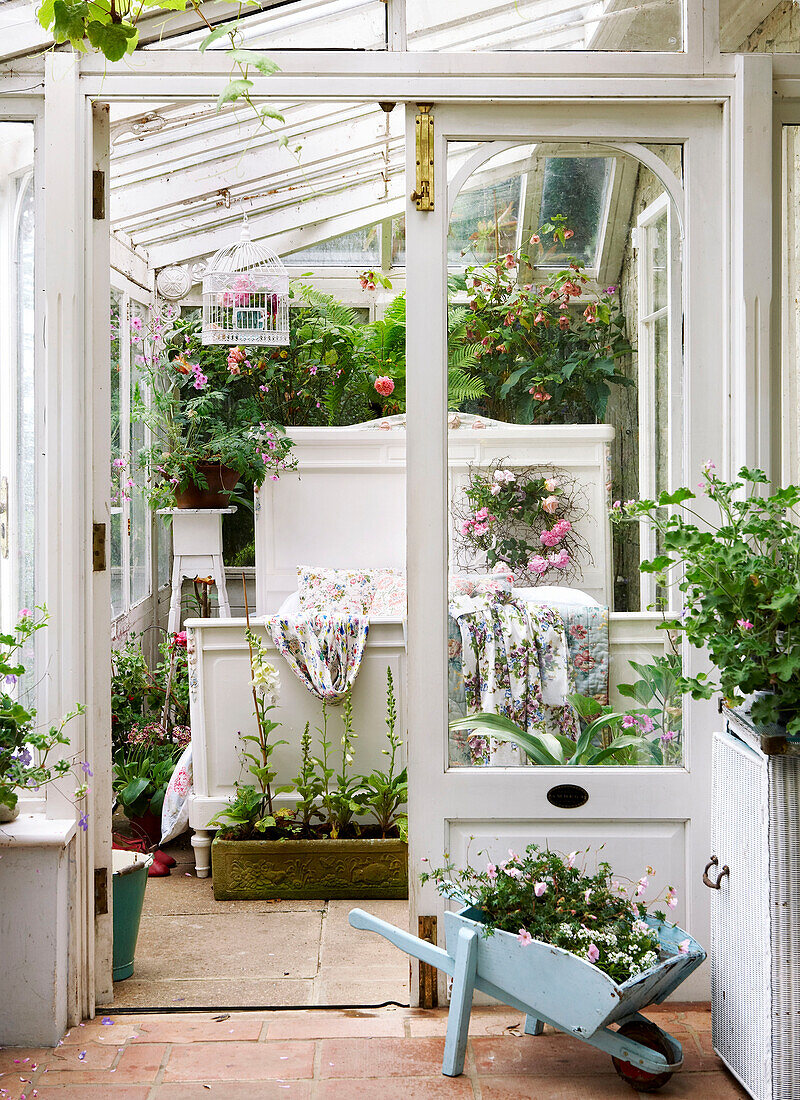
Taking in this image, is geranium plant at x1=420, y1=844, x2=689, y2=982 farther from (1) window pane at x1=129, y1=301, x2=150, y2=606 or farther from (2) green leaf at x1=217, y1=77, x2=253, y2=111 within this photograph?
(1) window pane at x1=129, y1=301, x2=150, y2=606

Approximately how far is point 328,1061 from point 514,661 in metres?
1.09

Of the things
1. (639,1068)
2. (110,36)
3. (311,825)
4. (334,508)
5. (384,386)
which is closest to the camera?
(110,36)

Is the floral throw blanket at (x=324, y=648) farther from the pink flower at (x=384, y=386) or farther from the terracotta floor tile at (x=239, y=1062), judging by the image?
the pink flower at (x=384, y=386)

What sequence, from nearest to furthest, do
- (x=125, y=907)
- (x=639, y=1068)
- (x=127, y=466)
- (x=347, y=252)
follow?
(x=639, y=1068)
(x=125, y=907)
(x=127, y=466)
(x=347, y=252)

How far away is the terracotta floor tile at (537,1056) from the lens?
2.49 m

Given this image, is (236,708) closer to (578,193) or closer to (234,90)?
(578,193)

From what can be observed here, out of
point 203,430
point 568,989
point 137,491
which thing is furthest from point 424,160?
point 137,491

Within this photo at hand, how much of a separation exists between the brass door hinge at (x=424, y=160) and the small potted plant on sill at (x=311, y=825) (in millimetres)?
1962

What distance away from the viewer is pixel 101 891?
9.39ft

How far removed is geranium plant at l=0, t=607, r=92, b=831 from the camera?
8.06ft

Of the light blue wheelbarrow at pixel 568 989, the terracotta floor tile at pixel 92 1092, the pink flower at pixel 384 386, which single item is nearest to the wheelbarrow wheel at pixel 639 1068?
the light blue wheelbarrow at pixel 568 989

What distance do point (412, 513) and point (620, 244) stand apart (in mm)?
910

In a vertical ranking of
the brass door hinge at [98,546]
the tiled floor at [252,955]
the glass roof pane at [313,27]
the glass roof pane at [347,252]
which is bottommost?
the tiled floor at [252,955]

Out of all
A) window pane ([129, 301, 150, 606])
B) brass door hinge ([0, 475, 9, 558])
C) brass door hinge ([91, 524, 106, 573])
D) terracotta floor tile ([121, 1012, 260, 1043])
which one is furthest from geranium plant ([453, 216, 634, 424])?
window pane ([129, 301, 150, 606])
